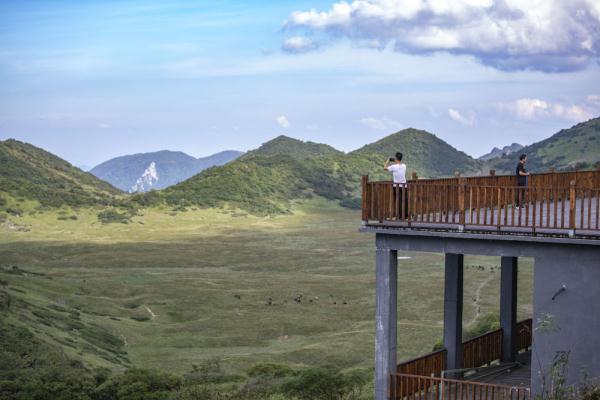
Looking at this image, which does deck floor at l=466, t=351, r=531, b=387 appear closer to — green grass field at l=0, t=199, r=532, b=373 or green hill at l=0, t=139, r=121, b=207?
green grass field at l=0, t=199, r=532, b=373

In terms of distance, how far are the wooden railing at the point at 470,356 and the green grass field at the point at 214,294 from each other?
17.2 metres

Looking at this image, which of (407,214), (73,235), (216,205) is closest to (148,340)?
(407,214)

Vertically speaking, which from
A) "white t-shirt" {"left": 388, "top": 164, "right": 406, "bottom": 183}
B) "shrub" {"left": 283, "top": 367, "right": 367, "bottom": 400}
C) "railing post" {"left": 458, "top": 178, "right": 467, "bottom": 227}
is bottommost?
Answer: "shrub" {"left": 283, "top": 367, "right": 367, "bottom": 400}

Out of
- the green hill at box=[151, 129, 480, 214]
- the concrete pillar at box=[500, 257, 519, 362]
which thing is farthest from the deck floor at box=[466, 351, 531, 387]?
the green hill at box=[151, 129, 480, 214]

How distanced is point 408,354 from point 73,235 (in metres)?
71.6

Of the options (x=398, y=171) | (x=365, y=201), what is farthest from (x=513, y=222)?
(x=398, y=171)

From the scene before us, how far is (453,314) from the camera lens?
797 inches

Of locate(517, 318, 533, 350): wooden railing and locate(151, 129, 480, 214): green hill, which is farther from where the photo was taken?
locate(151, 129, 480, 214): green hill

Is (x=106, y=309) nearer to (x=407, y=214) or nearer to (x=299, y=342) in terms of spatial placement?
(x=299, y=342)

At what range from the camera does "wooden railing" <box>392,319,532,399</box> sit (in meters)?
18.0

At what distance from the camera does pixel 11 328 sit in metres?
38.3

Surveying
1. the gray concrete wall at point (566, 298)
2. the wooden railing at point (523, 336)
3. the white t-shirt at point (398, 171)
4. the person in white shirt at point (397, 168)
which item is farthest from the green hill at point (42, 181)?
the gray concrete wall at point (566, 298)

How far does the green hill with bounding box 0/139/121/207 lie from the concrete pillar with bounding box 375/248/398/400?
108 m

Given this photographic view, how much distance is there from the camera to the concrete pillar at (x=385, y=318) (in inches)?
662
